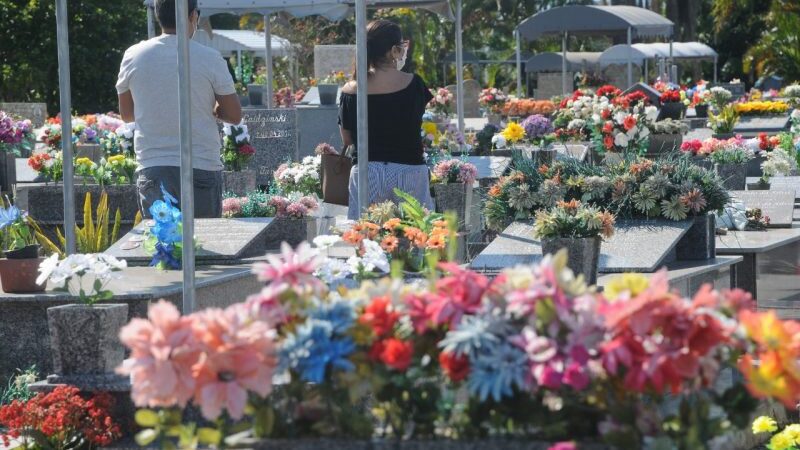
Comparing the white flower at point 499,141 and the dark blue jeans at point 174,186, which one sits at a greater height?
the white flower at point 499,141

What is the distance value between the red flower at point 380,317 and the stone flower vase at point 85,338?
7.44 feet

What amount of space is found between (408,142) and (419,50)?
155 feet

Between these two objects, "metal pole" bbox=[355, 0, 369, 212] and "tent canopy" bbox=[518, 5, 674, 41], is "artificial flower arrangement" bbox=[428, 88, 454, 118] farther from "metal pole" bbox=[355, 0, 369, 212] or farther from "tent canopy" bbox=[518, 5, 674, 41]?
"metal pole" bbox=[355, 0, 369, 212]

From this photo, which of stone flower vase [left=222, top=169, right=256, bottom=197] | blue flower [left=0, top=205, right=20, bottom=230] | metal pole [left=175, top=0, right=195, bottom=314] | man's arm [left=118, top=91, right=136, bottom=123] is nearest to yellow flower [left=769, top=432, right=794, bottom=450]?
metal pole [left=175, top=0, right=195, bottom=314]

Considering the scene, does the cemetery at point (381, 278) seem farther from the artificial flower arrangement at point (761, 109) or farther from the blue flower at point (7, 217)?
the artificial flower arrangement at point (761, 109)

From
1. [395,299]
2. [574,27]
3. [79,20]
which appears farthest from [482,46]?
[395,299]

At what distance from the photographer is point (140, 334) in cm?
279

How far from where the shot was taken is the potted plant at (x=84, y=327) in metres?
4.95

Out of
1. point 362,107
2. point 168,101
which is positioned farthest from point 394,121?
point 168,101

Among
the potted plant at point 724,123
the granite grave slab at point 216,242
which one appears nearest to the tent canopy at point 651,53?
the potted plant at point 724,123

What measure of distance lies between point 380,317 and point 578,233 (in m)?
3.27

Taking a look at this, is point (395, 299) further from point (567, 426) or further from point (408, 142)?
point (408, 142)

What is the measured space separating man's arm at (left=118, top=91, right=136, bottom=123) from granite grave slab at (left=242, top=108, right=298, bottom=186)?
26.1ft

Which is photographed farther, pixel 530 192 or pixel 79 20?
pixel 79 20
